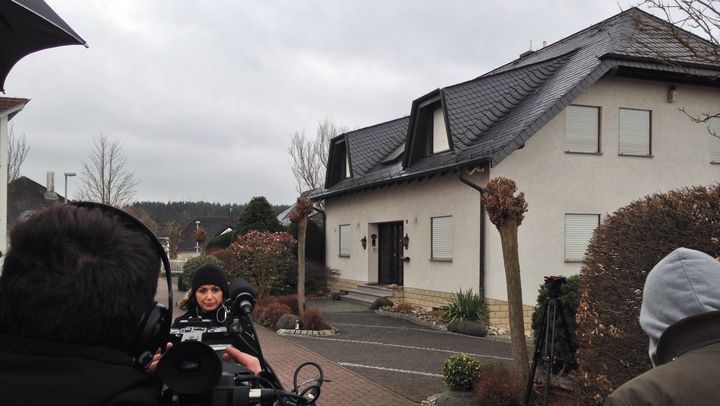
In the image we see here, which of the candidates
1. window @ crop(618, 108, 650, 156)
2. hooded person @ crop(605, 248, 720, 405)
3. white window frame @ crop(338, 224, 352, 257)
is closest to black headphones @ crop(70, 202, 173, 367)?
hooded person @ crop(605, 248, 720, 405)

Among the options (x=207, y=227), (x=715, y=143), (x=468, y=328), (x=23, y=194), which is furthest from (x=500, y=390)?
(x=207, y=227)

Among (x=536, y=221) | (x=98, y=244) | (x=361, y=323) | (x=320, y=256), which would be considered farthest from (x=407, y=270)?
(x=98, y=244)

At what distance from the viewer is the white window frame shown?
23297 millimetres

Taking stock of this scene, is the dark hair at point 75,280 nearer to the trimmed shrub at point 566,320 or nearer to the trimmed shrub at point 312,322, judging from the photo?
the trimmed shrub at point 566,320

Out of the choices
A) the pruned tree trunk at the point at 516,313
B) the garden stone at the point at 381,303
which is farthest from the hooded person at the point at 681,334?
the garden stone at the point at 381,303

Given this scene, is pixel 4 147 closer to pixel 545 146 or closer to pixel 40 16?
pixel 545 146

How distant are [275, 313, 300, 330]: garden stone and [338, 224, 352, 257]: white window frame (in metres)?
9.13

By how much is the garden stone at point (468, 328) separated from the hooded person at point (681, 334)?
1173cm

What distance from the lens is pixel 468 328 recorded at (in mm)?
13414

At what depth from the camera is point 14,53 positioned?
359 centimetres

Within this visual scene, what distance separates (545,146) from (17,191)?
1058 inches

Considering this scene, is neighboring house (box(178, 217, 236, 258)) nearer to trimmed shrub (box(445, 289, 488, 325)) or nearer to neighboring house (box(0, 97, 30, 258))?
neighboring house (box(0, 97, 30, 258))

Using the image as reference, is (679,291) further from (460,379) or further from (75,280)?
(460,379)

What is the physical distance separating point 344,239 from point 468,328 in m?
10.9
